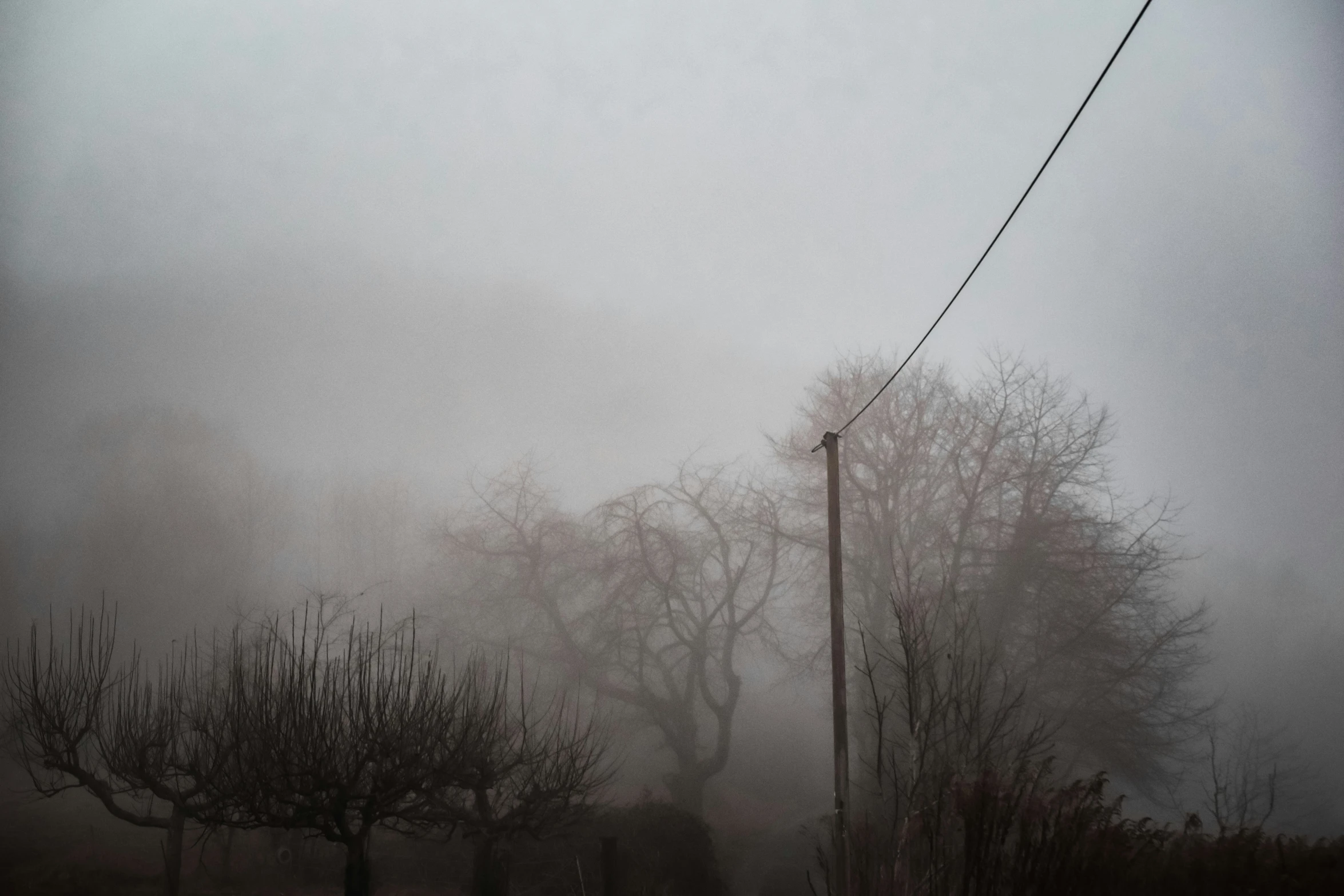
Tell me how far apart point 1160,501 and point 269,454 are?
23.1 meters

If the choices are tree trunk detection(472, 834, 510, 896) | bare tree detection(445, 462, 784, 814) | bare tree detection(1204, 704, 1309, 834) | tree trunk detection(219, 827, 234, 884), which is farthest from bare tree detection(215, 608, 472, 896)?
bare tree detection(1204, 704, 1309, 834)

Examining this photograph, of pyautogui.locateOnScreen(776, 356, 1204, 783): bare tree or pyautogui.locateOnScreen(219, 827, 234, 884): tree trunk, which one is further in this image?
pyautogui.locateOnScreen(219, 827, 234, 884): tree trunk

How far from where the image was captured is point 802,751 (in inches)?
711

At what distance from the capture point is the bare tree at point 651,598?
1775 cm

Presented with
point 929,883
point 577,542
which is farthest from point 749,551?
point 929,883

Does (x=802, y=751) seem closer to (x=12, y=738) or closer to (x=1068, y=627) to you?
(x=1068, y=627)

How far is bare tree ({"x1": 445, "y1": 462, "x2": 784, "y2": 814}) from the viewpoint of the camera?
17.8m

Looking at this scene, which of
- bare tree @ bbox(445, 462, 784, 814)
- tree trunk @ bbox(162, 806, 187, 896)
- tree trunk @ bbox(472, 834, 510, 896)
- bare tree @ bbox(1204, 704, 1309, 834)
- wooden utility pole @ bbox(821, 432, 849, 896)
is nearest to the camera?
wooden utility pole @ bbox(821, 432, 849, 896)

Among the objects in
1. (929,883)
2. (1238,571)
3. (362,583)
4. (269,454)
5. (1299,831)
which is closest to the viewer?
(929,883)

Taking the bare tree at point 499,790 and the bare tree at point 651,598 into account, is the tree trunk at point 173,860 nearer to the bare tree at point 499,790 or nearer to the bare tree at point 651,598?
the bare tree at point 499,790

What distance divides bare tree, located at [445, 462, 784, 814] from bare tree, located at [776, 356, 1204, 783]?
1633 mm

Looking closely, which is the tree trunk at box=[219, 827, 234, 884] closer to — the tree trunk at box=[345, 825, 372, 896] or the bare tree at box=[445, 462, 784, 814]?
the bare tree at box=[445, 462, 784, 814]

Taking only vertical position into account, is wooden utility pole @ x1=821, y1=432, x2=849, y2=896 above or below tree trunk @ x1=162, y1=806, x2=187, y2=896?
above

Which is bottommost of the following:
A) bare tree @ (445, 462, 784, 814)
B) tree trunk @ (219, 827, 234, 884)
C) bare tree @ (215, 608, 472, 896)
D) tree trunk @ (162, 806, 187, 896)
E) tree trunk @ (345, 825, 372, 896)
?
tree trunk @ (219, 827, 234, 884)
